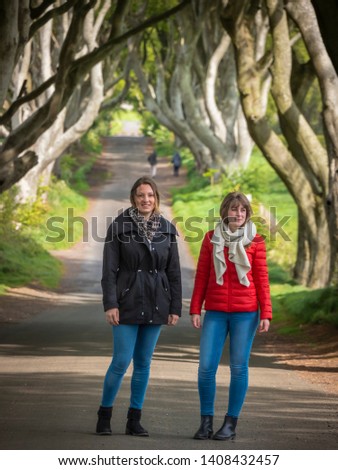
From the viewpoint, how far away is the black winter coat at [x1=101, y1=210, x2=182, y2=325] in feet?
26.3

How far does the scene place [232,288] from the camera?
8.15 meters

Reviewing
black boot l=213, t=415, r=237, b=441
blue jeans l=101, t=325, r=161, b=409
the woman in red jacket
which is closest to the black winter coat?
blue jeans l=101, t=325, r=161, b=409

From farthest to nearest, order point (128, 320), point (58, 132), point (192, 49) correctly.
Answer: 1. point (192, 49)
2. point (58, 132)
3. point (128, 320)

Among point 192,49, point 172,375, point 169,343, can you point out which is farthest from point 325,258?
point 192,49

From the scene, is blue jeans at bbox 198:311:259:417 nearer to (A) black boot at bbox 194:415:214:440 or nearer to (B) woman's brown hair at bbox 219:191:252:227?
(A) black boot at bbox 194:415:214:440

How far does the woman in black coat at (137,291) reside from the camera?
803cm

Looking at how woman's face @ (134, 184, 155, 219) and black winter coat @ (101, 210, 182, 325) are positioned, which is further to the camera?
woman's face @ (134, 184, 155, 219)

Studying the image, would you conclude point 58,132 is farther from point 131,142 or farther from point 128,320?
point 131,142

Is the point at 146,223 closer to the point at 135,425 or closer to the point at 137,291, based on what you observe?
the point at 137,291

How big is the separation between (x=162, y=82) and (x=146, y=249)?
42.3 metres

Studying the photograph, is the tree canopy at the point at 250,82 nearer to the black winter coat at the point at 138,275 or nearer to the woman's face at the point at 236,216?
the woman's face at the point at 236,216

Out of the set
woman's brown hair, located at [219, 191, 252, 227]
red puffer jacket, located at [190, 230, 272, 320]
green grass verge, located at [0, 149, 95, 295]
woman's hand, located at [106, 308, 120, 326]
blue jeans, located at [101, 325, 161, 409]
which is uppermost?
green grass verge, located at [0, 149, 95, 295]

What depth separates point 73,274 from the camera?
31844 millimetres

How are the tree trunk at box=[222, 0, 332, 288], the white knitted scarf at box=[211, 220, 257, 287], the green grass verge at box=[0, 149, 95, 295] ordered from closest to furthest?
the white knitted scarf at box=[211, 220, 257, 287] < the tree trunk at box=[222, 0, 332, 288] < the green grass verge at box=[0, 149, 95, 295]
